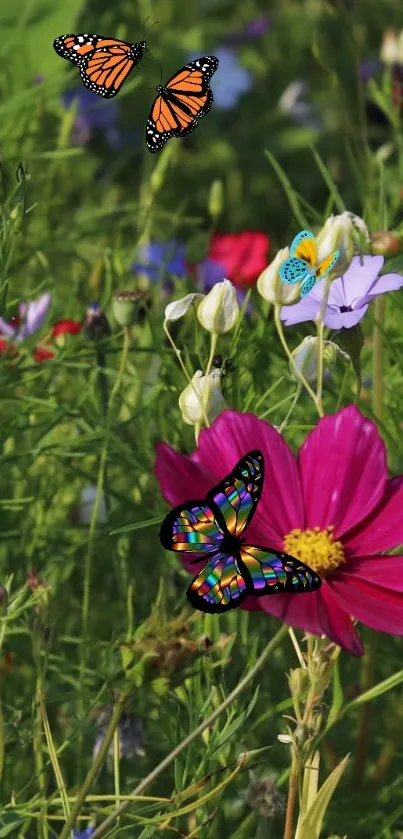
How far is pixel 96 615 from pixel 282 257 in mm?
465

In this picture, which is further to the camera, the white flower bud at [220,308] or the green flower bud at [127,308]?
the green flower bud at [127,308]

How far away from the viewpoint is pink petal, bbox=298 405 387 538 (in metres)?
0.56

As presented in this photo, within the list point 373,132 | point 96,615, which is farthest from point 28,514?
point 373,132

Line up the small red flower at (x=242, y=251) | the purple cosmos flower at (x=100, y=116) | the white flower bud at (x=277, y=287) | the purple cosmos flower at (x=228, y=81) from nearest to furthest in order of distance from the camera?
1. the white flower bud at (x=277, y=287)
2. the small red flower at (x=242, y=251)
3. the purple cosmos flower at (x=100, y=116)
4. the purple cosmos flower at (x=228, y=81)

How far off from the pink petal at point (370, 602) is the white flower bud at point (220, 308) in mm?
124

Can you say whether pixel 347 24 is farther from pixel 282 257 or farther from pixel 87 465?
pixel 282 257

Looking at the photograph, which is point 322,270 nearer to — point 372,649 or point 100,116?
point 372,649

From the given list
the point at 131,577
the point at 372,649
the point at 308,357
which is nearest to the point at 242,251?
the point at 131,577

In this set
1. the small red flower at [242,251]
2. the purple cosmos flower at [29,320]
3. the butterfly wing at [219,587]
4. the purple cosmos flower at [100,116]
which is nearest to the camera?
the butterfly wing at [219,587]

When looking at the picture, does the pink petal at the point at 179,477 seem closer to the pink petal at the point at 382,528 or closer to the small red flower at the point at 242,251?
the pink petal at the point at 382,528

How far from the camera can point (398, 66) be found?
133 cm


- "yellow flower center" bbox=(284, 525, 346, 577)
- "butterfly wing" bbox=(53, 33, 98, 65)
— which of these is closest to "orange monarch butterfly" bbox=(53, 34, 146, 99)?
"butterfly wing" bbox=(53, 33, 98, 65)

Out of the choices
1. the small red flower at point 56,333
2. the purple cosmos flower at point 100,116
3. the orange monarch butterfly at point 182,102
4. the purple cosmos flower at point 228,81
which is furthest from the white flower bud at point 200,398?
the purple cosmos flower at point 228,81

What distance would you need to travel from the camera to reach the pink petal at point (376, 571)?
1.79ft
